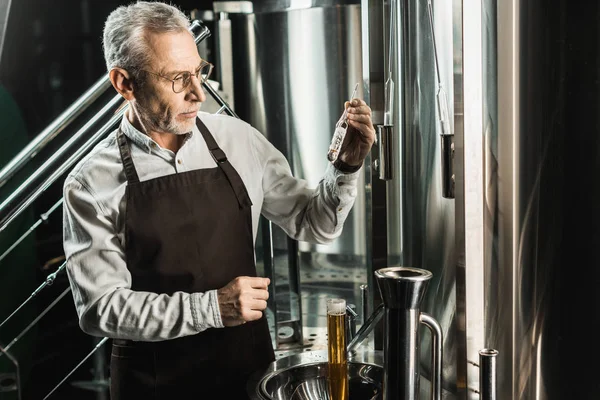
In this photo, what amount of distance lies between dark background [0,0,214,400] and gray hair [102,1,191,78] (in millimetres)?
1397

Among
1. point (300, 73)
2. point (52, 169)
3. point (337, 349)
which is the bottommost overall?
point (337, 349)

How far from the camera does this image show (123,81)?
210 cm

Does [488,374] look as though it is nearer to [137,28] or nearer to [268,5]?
[137,28]

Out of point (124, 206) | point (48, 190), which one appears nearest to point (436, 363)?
point (124, 206)

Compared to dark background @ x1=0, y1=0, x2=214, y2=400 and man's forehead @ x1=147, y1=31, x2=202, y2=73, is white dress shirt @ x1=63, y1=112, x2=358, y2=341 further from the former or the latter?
dark background @ x1=0, y1=0, x2=214, y2=400

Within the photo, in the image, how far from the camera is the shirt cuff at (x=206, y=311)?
1.89 metres

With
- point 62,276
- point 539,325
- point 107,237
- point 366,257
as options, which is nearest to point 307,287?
point 366,257

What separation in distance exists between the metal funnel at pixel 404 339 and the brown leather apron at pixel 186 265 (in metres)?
0.74

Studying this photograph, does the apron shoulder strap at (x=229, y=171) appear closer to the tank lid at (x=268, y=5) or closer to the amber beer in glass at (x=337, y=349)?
the amber beer in glass at (x=337, y=349)

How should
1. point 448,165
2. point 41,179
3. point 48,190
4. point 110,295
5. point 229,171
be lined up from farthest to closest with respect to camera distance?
1. point 48,190
2. point 41,179
3. point 229,171
4. point 110,295
5. point 448,165

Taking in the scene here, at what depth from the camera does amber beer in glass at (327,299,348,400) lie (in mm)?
1690

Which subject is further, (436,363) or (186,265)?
(186,265)

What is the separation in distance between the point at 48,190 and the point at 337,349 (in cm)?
211

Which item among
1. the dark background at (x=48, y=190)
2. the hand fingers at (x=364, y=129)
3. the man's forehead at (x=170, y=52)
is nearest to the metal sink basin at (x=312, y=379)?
the hand fingers at (x=364, y=129)
